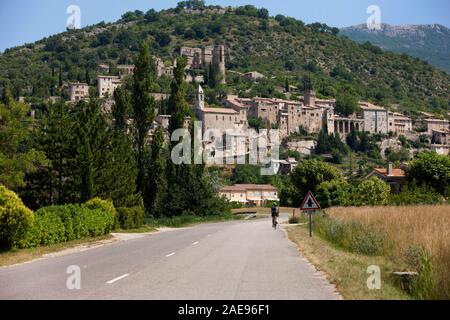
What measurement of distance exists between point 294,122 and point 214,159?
40685 millimetres

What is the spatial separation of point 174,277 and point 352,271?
3.91 meters

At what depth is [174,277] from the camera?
13.9 metres

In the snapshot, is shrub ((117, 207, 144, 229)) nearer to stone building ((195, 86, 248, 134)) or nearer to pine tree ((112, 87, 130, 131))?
pine tree ((112, 87, 130, 131))

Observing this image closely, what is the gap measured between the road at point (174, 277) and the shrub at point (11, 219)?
6.33 feet

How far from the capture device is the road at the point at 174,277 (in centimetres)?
1121

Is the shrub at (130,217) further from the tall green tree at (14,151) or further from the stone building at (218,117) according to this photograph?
the stone building at (218,117)

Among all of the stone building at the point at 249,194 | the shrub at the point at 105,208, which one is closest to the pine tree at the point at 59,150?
the shrub at the point at 105,208

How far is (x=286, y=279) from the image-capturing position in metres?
13.4

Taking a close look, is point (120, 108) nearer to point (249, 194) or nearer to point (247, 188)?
point (249, 194)

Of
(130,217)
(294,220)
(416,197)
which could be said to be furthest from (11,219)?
(416,197)

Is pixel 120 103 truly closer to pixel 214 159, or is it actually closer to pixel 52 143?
pixel 52 143
